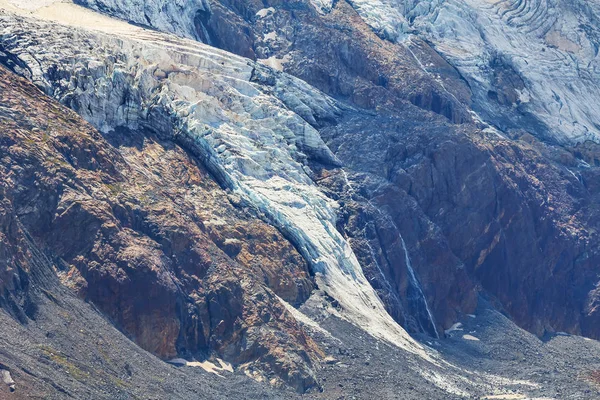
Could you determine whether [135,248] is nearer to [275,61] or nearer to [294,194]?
[294,194]

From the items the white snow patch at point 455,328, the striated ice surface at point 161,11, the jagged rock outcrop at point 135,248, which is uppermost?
the striated ice surface at point 161,11

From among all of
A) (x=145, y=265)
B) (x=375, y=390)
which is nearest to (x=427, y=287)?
(x=375, y=390)

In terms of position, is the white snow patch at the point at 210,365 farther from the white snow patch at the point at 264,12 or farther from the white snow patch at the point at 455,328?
the white snow patch at the point at 264,12

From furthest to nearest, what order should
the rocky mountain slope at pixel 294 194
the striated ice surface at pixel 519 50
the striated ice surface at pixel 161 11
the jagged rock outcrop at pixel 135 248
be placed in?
1. the striated ice surface at pixel 519 50
2. the striated ice surface at pixel 161 11
3. the rocky mountain slope at pixel 294 194
4. the jagged rock outcrop at pixel 135 248

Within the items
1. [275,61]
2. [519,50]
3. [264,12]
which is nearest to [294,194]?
[275,61]

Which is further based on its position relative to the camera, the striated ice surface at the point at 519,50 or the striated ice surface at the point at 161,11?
the striated ice surface at the point at 519,50

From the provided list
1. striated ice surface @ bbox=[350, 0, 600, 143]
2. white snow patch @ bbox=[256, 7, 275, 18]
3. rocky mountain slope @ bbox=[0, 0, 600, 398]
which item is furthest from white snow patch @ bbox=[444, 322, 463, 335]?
white snow patch @ bbox=[256, 7, 275, 18]

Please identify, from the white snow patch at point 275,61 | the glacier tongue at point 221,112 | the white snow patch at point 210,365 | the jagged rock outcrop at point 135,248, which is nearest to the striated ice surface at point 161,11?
the glacier tongue at point 221,112
